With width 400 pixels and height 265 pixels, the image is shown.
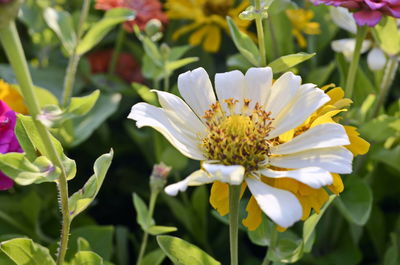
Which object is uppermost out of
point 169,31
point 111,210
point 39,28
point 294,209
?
point 294,209

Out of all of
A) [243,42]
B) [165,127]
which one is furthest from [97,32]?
[165,127]

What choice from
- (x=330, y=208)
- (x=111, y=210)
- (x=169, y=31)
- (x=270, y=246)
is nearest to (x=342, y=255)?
(x=330, y=208)

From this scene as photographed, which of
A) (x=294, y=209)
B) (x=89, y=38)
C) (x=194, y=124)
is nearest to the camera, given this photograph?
(x=294, y=209)

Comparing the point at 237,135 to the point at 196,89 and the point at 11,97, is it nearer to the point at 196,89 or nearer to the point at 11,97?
the point at 196,89

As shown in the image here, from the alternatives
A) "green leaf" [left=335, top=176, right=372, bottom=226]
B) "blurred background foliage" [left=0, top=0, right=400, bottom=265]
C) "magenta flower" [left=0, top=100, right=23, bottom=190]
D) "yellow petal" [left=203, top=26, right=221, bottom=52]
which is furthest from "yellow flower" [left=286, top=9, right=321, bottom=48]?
"magenta flower" [left=0, top=100, right=23, bottom=190]

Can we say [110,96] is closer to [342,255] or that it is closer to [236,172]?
[342,255]

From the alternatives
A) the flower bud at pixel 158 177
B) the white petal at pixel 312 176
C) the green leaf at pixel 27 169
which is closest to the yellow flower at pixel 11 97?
the flower bud at pixel 158 177

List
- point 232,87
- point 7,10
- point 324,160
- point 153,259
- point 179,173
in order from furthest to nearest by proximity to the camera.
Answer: point 179,173, point 153,259, point 232,87, point 324,160, point 7,10
